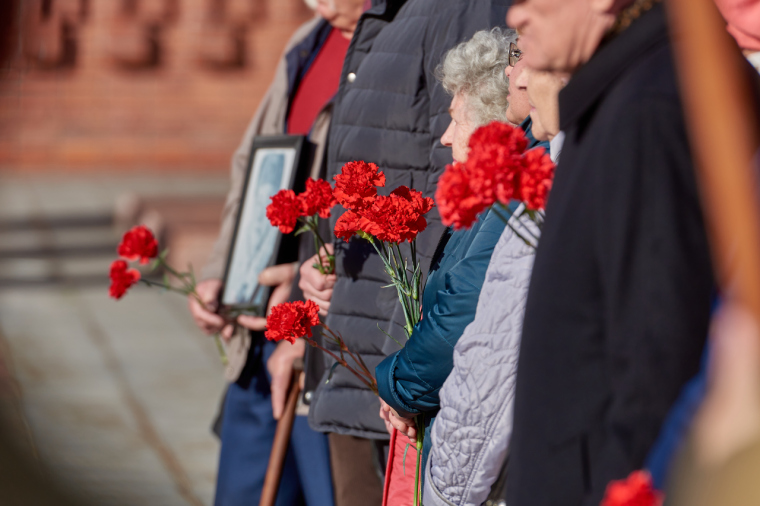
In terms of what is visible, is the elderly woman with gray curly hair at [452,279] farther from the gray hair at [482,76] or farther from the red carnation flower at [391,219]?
the red carnation flower at [391,219]

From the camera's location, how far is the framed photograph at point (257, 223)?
2.66 meters

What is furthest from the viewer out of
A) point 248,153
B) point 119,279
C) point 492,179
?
point 248,153

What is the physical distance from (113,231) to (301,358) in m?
6.25

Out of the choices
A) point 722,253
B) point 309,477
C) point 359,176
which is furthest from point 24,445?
point 722,253

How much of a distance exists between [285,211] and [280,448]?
875 millimetres

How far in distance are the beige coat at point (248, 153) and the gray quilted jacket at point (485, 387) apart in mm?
1251

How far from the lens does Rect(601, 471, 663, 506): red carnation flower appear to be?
935 mm

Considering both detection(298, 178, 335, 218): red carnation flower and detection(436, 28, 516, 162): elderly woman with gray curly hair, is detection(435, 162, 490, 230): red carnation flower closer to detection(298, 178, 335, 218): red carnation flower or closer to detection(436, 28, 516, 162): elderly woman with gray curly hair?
detection(436, 28, 516, 162): elderly woman with gray curly hair

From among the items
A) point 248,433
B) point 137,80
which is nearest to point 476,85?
point 248,433

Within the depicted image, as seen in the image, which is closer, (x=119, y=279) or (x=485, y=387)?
(x=485, y=387)

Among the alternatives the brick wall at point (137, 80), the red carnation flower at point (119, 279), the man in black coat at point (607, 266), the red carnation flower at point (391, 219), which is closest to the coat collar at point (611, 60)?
the man in black coat at point (607, 266)

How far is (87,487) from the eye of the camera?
3.85 metres

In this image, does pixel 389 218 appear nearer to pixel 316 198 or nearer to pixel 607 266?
pixel 316 198

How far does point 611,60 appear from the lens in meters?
1.11
